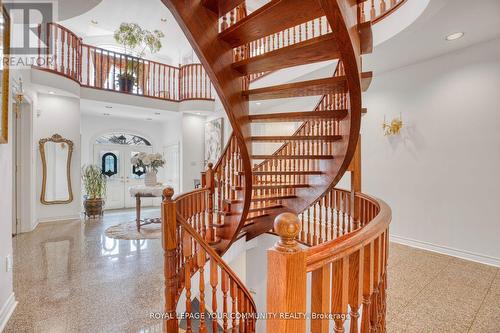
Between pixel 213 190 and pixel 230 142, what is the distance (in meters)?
0.63

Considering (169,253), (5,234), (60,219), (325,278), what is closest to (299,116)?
(169,253)

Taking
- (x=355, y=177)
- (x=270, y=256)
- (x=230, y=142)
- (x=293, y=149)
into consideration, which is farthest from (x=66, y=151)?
(x=270, y=256)

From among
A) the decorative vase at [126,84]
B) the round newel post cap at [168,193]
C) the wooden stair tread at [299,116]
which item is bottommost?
the round newel post cap at [168,193]

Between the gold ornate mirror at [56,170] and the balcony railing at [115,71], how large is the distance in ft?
4.65

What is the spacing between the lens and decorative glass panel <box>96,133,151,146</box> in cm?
762

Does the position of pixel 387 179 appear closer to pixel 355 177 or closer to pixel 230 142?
pixel 355 177

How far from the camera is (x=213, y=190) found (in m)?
3.02

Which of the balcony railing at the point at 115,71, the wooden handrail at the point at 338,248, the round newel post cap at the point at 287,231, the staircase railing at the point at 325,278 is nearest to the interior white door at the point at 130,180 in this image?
the balcony railing at the point at 115,71

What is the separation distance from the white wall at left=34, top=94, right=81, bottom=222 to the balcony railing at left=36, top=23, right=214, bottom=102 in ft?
2.08

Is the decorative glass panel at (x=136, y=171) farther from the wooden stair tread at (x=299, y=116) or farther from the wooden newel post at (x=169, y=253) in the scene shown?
the wooden newel post at (x=169, y=253)

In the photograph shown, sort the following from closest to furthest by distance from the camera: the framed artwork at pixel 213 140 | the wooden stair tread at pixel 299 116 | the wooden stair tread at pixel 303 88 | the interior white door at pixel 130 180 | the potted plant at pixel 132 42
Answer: the wooden stair tread at pixel 303 88 → the wooden stair tread at pixel 299 116 → the potted plant at pixel 132 42 → the framed artwork at pixel 213 140 → the interior white door at pixel 130 180

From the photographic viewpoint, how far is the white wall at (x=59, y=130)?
16.5 feet

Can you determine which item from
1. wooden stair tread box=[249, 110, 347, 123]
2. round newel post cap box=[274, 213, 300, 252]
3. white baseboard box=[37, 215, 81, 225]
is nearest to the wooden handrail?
round newel post cap box=[274, 213, 300, 252]

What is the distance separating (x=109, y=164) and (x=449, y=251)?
332 inches
